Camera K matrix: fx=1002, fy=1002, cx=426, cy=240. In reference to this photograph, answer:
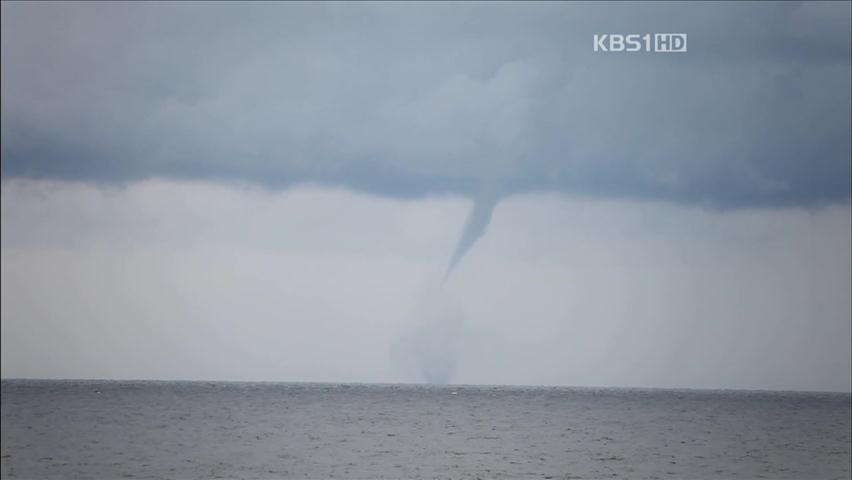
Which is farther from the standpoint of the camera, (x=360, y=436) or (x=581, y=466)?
(x=360, y=436)

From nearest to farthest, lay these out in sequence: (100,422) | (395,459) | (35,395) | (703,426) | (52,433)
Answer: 1. (395,459)
2. (52,433)
3. (100,422)
4. (703,426)
5. (35,395)

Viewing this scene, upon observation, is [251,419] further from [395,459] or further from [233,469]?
[233,469]

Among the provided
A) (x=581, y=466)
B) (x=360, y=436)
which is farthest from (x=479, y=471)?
Answer: (x=360, y=436)

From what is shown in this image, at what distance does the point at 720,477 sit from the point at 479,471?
8118 mm

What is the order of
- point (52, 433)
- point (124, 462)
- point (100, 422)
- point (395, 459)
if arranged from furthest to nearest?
point (100, 422) → point (52, 433) → point (395, 459) → point (124, 462)

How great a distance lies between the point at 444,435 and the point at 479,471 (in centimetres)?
1814

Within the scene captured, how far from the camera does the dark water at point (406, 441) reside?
33.3m

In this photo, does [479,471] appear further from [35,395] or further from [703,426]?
[35,395]

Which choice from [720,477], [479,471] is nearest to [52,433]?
[479,471]

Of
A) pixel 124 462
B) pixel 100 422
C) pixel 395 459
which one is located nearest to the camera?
pixel 124 462

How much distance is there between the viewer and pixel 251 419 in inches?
2537

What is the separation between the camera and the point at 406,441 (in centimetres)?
4650

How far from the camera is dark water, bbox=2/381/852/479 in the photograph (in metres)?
33.3

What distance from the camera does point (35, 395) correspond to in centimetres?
8669
